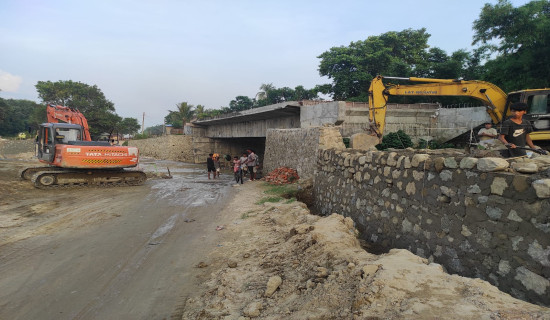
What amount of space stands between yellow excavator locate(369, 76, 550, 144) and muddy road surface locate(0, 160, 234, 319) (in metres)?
7.24

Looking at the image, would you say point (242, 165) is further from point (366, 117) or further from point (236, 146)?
point (236, 146)

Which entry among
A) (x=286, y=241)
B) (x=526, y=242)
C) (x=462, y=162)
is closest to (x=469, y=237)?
(x=526, y=242)

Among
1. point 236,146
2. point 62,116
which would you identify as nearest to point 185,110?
point 236,146

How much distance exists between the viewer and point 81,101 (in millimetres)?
45531

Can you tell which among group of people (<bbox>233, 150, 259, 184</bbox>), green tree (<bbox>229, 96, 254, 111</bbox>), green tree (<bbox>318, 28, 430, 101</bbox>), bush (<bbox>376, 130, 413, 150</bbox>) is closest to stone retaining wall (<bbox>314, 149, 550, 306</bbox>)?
bush (<bbox>376, 130, 413, 150</bbox>)

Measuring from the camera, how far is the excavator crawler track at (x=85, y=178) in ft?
41.4

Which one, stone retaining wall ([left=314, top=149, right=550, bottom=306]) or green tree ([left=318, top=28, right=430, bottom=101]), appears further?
green tree ([left=318, top=28, right=430, bottom=101])

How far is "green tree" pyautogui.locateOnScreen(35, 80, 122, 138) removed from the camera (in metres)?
44.8

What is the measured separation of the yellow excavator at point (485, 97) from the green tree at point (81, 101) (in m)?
44.6

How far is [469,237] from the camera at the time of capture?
3.41 meters

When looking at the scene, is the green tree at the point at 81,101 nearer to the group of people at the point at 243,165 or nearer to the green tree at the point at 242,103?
the green tree at the point at 242,103

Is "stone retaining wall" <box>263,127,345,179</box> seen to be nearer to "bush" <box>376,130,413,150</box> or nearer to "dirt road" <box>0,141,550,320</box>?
"dirt road" <box>0,141,550,320</box>

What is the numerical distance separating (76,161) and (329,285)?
13.2 m

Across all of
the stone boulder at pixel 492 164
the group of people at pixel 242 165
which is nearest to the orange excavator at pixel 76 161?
the group of people at pixel 242 165
